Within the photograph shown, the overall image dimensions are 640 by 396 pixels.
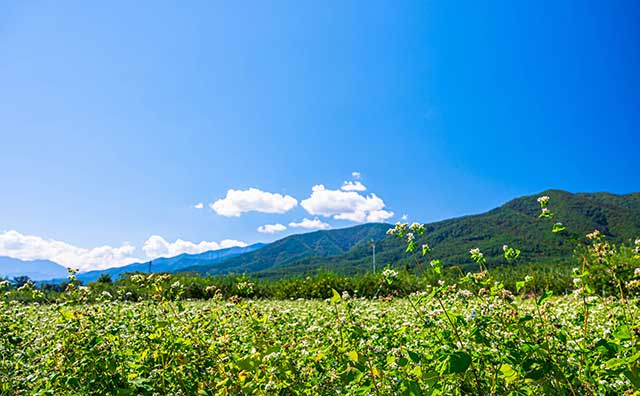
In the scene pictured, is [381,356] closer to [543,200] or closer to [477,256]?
[477,256]

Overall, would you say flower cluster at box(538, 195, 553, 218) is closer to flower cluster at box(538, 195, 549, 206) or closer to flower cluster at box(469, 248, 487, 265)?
flower cluster at box(538, 195, 549, 206)

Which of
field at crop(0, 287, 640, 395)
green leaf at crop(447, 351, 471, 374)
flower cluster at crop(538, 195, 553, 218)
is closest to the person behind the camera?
green leaf at crop(447, 351, 471, 374)

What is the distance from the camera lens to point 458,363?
4.87 ft

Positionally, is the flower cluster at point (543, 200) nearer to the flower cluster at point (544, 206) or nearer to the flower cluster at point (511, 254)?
the flower cluster at point (544, 206)

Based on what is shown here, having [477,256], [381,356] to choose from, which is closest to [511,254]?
[477,256]

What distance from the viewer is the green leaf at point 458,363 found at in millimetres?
1468

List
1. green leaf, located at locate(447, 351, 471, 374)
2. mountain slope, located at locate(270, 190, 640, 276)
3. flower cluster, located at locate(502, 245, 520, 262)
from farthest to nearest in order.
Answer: mountain slope, located at locate(270, 190, 640, 276), flower cluster, located at locate(502, 245, 520, 262), green leaf, located at locate(447, 351, 471, 374)

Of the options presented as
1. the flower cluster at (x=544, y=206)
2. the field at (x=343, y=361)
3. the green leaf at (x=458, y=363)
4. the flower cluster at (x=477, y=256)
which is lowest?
the field at (x=343, y=361)

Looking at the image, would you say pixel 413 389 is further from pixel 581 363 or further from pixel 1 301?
pixel 1 301

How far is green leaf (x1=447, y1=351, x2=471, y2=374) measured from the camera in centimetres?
147

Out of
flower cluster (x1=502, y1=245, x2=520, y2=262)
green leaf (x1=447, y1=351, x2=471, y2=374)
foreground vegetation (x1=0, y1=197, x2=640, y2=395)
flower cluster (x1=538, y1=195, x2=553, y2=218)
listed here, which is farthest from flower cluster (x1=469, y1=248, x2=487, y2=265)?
green leaf (x1=447, y1=351, x2=471, y2=374)

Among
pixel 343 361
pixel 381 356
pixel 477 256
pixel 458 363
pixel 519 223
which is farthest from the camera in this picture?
pixel 519 223

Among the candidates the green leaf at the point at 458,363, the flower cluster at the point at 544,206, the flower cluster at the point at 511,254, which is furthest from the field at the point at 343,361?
the flower cluster at the point at 544,206

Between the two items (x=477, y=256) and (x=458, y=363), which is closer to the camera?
(x=458, y=363)
